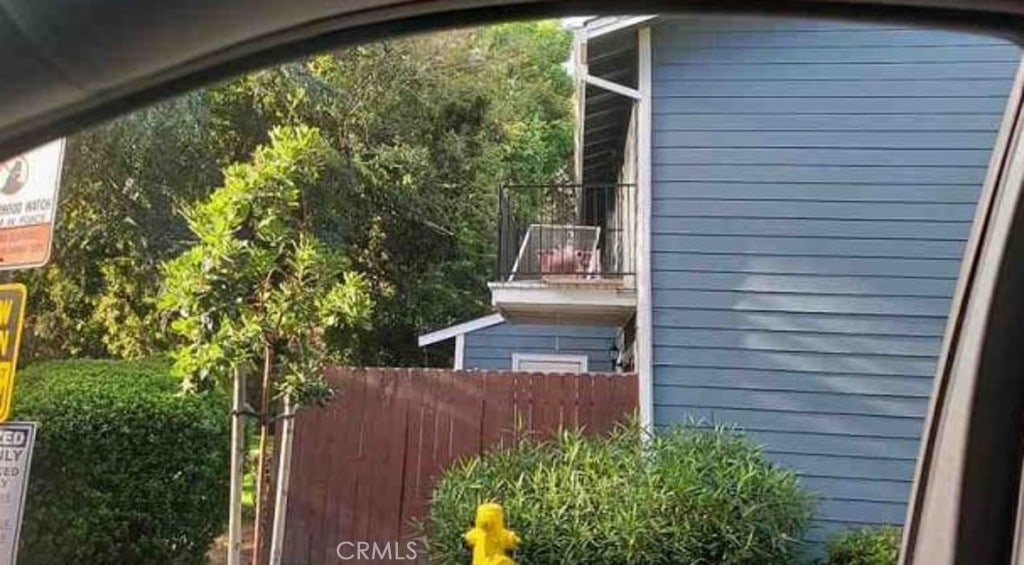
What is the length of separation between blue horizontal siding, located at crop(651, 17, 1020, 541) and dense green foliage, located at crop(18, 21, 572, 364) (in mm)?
1875

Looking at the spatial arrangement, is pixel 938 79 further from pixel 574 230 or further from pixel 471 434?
pixel 471 434

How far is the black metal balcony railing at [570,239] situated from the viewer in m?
6.35

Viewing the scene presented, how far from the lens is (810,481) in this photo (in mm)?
4930

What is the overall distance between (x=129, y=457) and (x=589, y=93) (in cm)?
360

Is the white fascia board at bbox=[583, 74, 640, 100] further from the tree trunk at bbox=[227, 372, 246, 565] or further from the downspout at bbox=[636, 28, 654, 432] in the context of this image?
the tree trunk at bbox=[227, 372, 246, 565]

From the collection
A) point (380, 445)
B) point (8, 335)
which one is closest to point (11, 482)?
point (8, 335)

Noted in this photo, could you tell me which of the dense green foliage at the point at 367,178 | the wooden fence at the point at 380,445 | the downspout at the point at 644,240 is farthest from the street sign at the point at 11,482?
the dense green foliage at the point at 367,178

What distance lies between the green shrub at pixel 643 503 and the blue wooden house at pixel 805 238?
1.14 feet

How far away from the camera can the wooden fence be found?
6.21 metres

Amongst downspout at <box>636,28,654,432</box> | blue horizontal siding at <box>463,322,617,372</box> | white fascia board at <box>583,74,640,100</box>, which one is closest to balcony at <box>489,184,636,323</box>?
downspout at <box>636,28,654,432</box>

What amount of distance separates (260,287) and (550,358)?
4234 millimetres

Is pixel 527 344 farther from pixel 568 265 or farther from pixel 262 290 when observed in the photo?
pixel 262 290

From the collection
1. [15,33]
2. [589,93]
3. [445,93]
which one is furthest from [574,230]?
[15,33]

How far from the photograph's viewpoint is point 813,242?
5121mm
